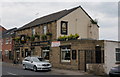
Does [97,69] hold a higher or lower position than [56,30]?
lower

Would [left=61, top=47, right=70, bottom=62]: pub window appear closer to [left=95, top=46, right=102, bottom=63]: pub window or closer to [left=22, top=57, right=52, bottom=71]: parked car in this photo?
[left=22, top=57, right=52, bottom=71]: parked car

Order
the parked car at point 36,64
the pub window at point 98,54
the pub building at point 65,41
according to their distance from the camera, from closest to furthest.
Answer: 1. the parked car at point 36,64
2. the pub window at point 98,54
3. the pub building at point 65,41

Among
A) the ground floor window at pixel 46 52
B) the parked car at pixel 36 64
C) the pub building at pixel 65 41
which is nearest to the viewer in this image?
the parked car at pixel 36 64

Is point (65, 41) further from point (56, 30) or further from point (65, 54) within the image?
point (56, 30)

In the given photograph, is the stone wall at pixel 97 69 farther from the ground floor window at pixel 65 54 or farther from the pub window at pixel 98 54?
the ground floor window at pixel 65 54

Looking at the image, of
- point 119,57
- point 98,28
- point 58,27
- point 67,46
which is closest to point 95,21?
point 98,28

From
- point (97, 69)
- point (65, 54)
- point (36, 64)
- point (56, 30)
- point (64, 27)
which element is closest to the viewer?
point (97, 69)

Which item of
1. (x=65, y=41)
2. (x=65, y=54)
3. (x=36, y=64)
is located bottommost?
(x=36, y=64)

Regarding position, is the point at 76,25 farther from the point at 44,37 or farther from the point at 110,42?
the point at 110,42

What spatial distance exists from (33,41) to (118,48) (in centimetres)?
1504

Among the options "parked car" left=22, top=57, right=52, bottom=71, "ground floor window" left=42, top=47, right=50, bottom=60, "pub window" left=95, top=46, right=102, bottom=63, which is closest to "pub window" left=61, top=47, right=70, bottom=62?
"parked car" left=22, top=57, right=52, bottom=71

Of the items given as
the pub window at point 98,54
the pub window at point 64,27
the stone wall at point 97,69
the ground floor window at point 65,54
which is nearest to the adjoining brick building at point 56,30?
the pub window at point 64,27

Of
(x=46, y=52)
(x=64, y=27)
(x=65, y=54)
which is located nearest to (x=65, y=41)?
(x=65, y=54)

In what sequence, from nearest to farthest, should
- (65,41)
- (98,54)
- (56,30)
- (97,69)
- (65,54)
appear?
(97,69), (98,54), (65,41), (65,54), (56,30)
